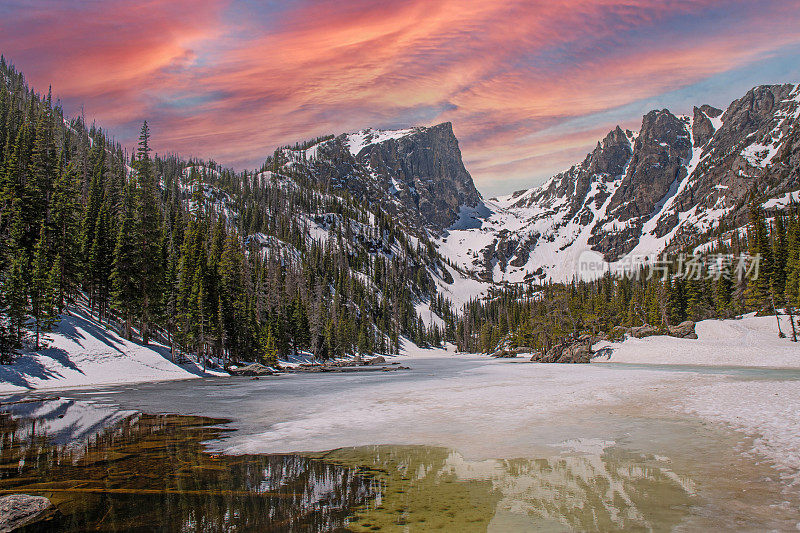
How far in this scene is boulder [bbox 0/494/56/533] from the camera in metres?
7.12

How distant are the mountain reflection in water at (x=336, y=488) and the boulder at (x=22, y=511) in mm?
275

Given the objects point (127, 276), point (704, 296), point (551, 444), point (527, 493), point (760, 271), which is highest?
point (127, 276)

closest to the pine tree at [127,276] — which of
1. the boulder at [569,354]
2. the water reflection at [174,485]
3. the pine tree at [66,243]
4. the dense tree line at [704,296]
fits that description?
the pine tree at [66,243]

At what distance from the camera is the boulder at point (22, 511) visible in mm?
7121

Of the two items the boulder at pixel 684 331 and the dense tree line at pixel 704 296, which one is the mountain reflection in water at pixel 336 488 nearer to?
the boulder at pixel 684 331

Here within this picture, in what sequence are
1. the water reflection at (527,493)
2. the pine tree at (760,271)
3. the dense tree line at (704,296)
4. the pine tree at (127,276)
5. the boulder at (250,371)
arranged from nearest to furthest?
the water reflection at (527,493), the pine tree at (127,276), the boulder at (250,371), the pine tree at (760,271), the dense tree line at (704,296)

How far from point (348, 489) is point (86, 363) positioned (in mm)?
44102

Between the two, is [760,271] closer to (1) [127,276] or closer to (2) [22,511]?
(2) [22,511]

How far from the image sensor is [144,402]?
82.9 ft

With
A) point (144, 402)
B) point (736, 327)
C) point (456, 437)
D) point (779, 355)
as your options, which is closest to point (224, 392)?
point (144, 402)

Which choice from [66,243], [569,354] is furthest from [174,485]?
[569,354]

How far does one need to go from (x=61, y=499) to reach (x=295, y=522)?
5.31 metres

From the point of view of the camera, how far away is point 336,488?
941cm

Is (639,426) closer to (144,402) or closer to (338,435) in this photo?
(338,435)
